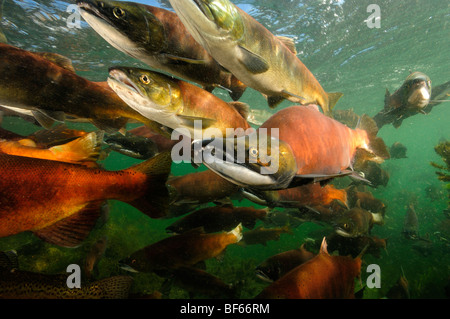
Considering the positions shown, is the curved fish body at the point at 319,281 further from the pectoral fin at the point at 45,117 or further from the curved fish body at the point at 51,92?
the pectoral fin at the point at 45,117

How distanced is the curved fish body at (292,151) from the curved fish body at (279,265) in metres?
2.15

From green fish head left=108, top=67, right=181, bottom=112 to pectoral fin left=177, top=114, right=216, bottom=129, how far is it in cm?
16

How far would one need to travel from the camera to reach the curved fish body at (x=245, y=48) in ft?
6.21

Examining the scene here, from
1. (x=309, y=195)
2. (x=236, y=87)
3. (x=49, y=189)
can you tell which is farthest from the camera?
(x=309, y=195)

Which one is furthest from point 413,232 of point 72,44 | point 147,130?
point 72,44

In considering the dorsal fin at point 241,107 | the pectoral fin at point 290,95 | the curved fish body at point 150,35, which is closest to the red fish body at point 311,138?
the pectoral fin at point 290,95

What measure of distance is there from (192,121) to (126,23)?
1.03 m

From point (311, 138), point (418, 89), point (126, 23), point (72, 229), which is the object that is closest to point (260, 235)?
point (311, 138)

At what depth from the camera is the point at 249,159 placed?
6.51ft

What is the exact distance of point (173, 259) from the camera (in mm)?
4309

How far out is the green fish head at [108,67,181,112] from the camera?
79.5 inches

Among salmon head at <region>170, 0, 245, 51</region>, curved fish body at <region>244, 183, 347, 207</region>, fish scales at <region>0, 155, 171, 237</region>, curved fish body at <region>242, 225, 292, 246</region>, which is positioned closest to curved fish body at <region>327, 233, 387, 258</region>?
curved fish body at <region>244, 183, 347, 207</region>

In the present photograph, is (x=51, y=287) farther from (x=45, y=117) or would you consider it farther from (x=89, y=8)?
(x=89, y=8)

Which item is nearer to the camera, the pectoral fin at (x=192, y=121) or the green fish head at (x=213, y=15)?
the green fish head at (x=213, y=15)
